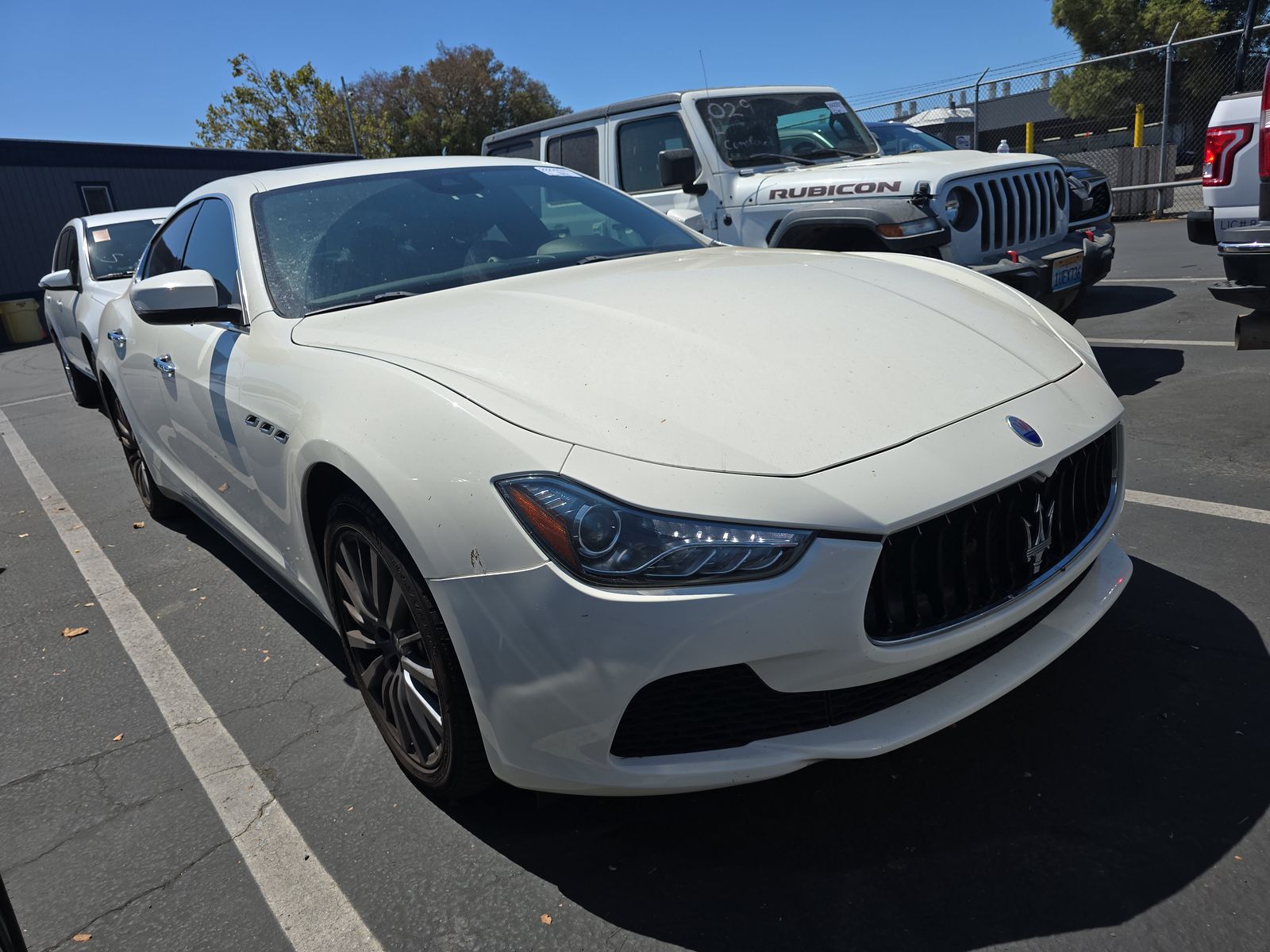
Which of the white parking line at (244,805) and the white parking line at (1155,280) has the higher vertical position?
the white parking line at (1155,280)

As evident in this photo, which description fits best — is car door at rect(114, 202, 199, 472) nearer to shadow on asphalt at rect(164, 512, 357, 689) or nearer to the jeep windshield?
shadow on asphalt at rect(164, 512, 357, 689)

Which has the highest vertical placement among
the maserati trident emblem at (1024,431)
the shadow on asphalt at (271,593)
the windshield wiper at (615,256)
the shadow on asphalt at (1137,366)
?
the windshield wiper at (615,256)

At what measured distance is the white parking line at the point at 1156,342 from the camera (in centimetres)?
641

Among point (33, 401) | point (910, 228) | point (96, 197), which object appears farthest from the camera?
point (96, 197)

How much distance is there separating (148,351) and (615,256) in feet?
6.56

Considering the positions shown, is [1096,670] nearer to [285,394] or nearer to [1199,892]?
[1199,892]

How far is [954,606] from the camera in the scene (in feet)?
6.48

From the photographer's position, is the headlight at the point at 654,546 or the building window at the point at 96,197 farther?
the building window at the point at 96,197

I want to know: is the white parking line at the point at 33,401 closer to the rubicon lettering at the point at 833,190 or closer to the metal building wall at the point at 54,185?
the rubicon lettering at the point at 833,190

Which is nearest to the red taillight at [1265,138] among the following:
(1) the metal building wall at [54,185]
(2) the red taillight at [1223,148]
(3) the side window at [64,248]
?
(2) the red taillight at [1223,148]

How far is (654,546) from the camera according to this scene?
1.75 metres

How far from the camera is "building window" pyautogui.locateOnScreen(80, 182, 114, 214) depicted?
23.8 meters

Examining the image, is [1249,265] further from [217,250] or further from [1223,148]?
[217,250]

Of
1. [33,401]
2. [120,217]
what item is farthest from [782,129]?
[33,401]
